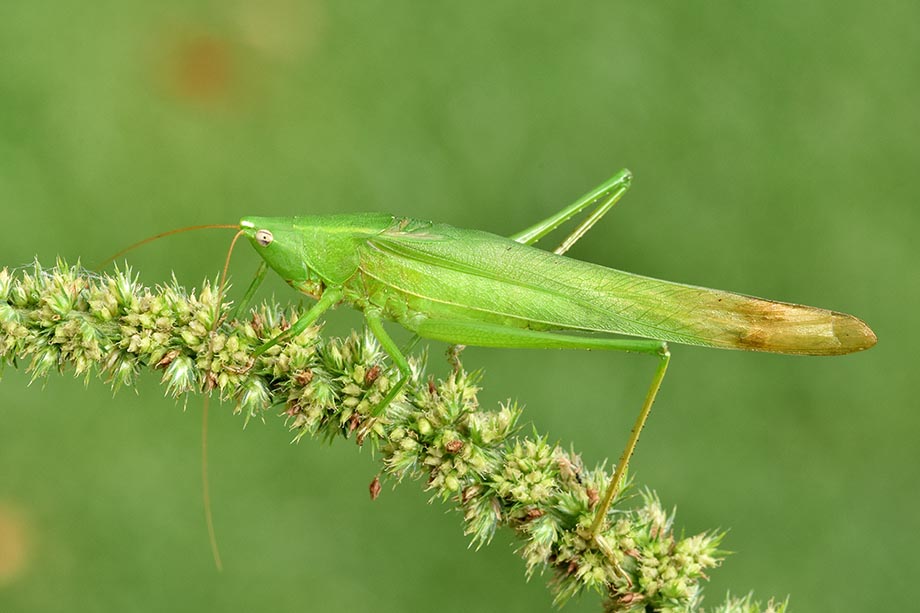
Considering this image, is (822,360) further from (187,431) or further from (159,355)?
(159,355)

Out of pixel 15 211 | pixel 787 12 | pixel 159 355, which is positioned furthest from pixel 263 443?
pixel 787 12

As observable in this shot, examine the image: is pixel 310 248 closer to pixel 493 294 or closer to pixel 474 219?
pixel 493 294

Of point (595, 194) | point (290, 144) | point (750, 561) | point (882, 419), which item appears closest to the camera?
point (595, 194)

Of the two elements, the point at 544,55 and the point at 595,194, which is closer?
the point at 595,194

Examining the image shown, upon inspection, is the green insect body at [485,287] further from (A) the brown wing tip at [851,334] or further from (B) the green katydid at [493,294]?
(A) the brown wing tip at [851,334]

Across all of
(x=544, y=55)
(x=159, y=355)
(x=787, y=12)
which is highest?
(x=787, y=12)

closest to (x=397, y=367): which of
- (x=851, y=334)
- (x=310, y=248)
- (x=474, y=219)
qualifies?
(x=310, y=248)

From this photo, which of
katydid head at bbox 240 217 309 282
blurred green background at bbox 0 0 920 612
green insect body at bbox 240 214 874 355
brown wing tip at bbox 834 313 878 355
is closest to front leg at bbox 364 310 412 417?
green insect body at bbox 240 214 874 355
